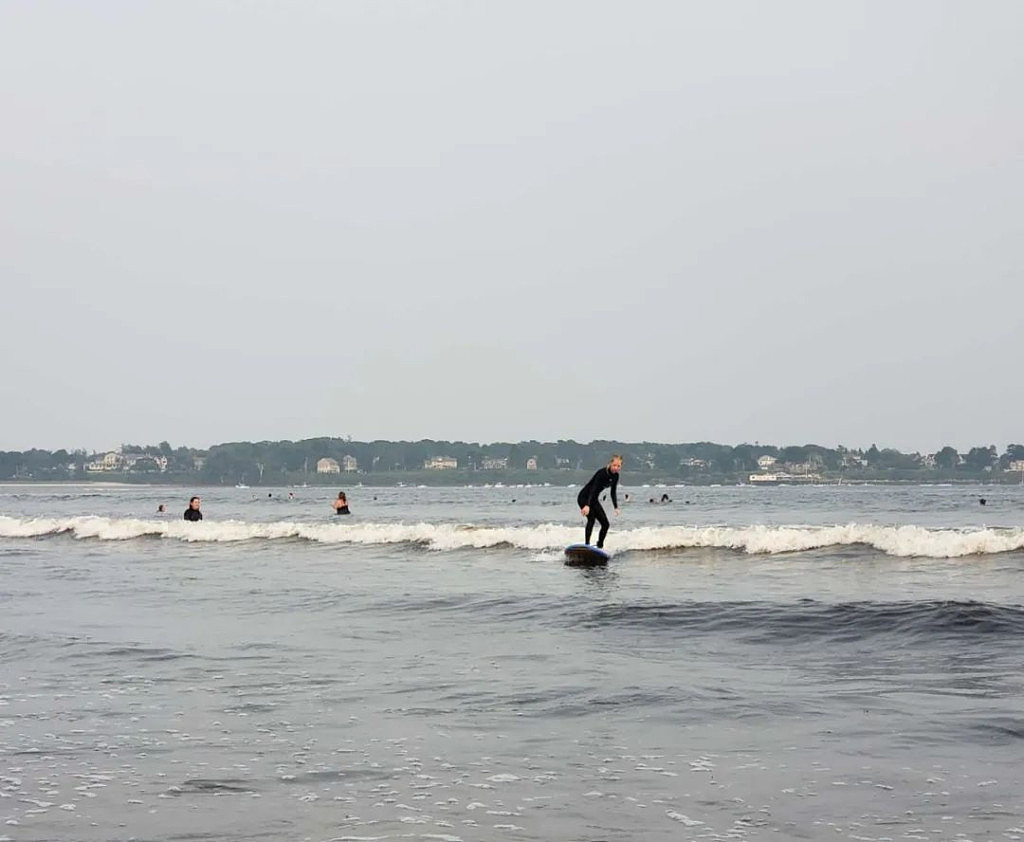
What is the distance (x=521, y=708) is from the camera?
9.79 metres

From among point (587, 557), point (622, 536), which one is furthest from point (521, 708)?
point (622, 536)

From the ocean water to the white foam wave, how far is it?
299cm

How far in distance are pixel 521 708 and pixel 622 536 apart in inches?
778

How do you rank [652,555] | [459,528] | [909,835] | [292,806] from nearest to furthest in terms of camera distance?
1. [909,835]
2. [292,806]
3. [652,555]
4. [459,528]

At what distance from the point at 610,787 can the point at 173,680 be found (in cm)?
552

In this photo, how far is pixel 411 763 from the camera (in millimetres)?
7992

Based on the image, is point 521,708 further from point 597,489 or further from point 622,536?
point 622,536

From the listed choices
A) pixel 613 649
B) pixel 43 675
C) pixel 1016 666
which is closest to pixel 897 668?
pixel 1016 666

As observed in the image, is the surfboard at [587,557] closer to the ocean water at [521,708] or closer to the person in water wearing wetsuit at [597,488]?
the person in water wearing wetsuit at [597,488]

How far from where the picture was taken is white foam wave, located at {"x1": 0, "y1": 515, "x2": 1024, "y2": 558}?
2491 cm

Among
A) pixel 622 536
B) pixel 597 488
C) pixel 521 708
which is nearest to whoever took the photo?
pixel 521 708

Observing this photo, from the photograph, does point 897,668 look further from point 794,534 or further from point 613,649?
point 794,534

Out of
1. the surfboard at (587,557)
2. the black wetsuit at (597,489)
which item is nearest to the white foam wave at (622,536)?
the surfboard at (587,557)

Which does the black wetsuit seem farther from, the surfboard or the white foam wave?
the white foam wave
